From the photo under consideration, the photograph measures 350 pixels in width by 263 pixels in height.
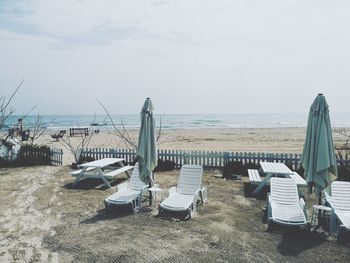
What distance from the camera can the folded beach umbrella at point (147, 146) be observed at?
27.2 ft

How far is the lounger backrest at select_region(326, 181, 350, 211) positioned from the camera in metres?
7.40

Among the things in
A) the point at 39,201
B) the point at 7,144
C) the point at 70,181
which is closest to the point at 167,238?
the point at 39,201

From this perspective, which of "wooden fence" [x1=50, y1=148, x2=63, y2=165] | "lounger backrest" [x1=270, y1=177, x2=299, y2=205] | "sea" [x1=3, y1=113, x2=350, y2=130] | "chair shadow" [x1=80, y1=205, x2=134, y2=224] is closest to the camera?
"chair shadow" [x1=80, y1=205, x2=134, y2=224]

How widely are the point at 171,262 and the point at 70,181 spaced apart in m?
7.61

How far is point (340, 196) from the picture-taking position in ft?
24.9

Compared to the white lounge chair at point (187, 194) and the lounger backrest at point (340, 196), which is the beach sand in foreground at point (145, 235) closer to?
the white lounge chair at point (187, 194)

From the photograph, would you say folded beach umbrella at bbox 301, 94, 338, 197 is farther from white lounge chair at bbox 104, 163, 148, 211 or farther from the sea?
the sea

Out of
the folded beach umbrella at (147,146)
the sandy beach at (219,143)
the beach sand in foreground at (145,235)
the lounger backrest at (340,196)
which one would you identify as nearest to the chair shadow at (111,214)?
the beach sand in foreground at (145,235)

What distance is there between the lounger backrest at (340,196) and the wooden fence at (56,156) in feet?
38.8

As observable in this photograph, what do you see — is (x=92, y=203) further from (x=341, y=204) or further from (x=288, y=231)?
(x=341, y=204)

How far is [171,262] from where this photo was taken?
18.0 feet

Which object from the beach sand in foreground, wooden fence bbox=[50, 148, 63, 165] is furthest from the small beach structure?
wooden fence bbox=[50, 148, 63, 165]

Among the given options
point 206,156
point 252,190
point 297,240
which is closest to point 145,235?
point 297,240

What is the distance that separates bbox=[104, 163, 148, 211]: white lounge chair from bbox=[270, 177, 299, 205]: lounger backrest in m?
3.44
